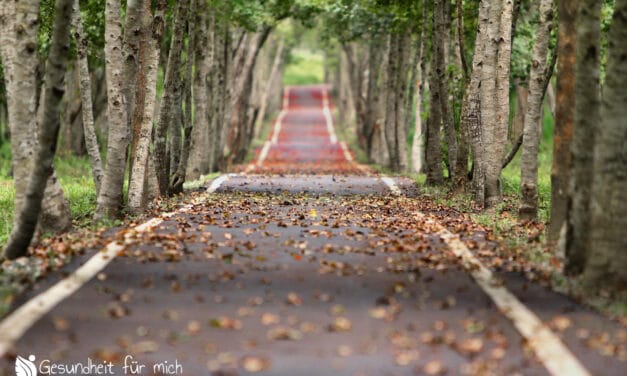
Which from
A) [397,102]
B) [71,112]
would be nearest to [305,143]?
[71,112]

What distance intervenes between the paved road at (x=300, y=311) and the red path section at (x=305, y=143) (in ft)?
67.0

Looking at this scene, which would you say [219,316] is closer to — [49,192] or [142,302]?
[142,302]

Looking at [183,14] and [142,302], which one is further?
[183,14]

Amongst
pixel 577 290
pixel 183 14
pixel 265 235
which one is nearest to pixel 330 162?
pixel 183 14

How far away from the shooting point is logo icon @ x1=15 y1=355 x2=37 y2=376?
285 inches

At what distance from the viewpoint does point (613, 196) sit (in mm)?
9828

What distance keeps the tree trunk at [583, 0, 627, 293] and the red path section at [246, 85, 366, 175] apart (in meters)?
Answer: 23.2

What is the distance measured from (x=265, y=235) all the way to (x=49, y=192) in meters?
2.88

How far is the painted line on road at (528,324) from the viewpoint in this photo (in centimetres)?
736

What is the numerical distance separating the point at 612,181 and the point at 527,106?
5.83 m

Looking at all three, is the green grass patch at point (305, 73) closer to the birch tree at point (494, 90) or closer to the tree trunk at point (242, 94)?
the tree trunk at point (242, 94)

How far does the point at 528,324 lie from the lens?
8.55 metres

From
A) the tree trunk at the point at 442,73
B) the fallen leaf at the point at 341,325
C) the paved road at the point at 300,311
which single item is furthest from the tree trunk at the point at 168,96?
the fallen leaf at the point at 341,325

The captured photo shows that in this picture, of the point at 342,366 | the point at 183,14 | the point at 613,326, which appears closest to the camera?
the point at 342,366
